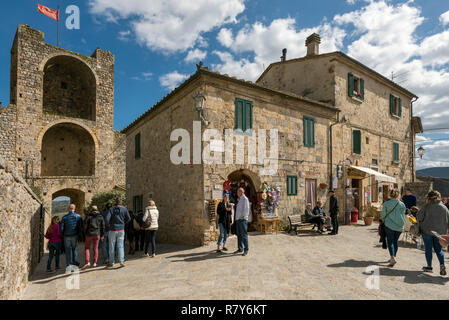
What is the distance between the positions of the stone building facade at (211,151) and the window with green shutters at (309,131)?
17 cm

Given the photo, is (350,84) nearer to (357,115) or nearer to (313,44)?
(357,115)

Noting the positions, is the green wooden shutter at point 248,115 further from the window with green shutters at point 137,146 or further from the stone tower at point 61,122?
the stone tower at point 61,122

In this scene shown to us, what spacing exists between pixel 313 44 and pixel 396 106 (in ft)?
22.7

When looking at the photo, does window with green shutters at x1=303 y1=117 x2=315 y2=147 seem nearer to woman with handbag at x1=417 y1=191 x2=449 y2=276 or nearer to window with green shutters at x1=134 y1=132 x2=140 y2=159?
woman with handbag at x1=417 y1=191 x2=449 y2=276

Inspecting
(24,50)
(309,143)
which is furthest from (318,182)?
(24,50)

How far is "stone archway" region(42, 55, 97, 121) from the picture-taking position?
21469 mm

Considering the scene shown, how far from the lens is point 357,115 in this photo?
13234 millimetres

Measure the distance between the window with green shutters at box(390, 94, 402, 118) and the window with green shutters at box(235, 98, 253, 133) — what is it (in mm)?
11129

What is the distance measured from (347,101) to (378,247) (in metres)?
7.81

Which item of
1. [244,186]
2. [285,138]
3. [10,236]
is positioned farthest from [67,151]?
[10,236]

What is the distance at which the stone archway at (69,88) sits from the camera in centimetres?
2147

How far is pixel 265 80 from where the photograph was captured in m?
15.9

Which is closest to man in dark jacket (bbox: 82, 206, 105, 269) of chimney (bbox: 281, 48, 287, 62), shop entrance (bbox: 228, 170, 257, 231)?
shop entrance (bbox: 228, 170, 257, 231)

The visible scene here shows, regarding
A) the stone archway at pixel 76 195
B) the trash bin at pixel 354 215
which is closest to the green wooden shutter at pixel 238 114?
the trash bin at pixel 354 215
